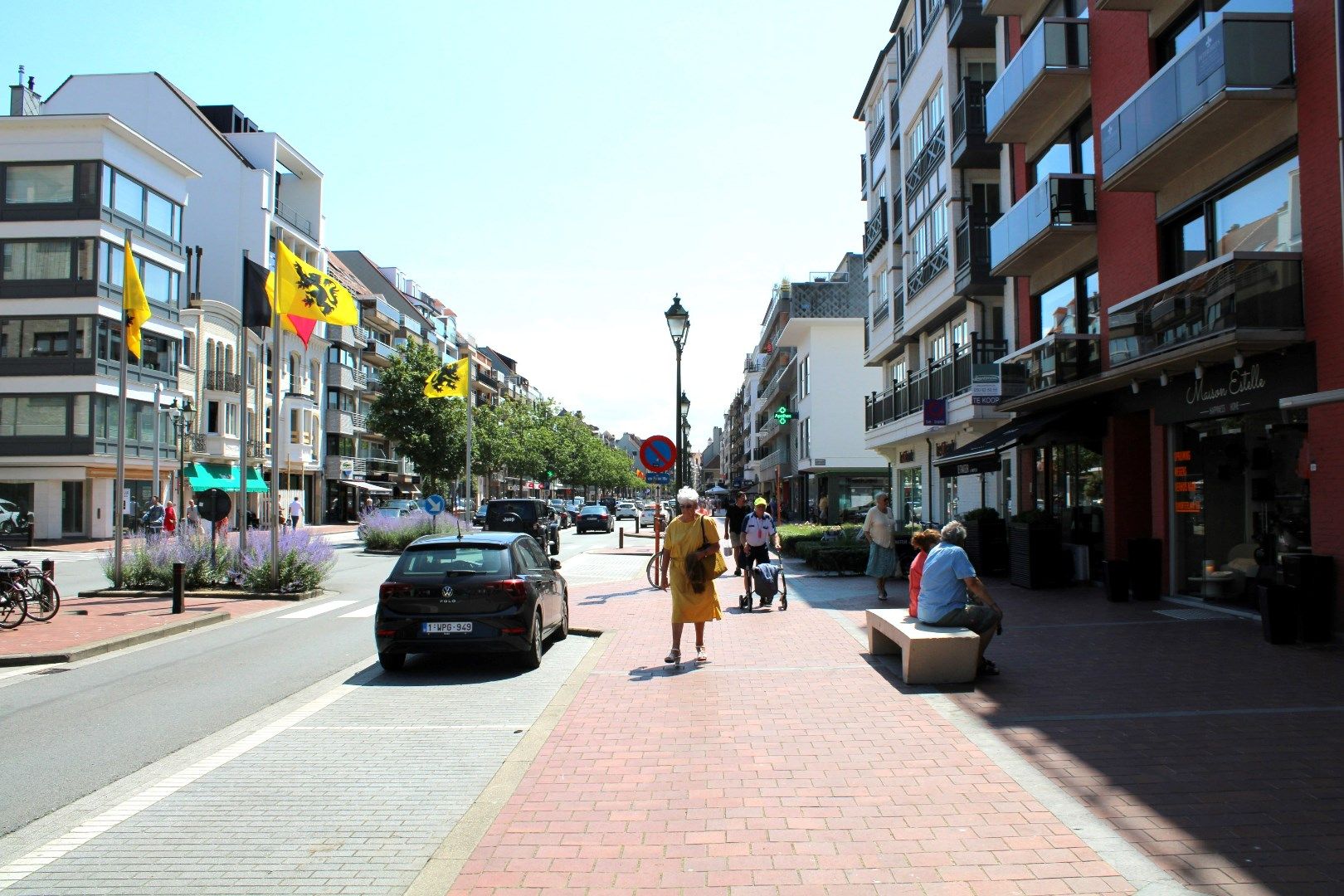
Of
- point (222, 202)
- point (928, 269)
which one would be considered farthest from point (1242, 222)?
point (222, 202)

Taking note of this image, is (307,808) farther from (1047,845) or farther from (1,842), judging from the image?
(1047,845)

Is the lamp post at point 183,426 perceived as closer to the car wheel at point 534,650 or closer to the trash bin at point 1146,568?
the car wheel at point 534,650

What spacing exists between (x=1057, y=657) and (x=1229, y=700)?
2.19 m

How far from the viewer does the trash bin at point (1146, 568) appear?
45.8ft

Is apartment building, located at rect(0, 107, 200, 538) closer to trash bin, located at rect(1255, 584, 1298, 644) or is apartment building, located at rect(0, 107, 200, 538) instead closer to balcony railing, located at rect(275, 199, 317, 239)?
balcony railing, located at rect(275, 199, 317, 239)

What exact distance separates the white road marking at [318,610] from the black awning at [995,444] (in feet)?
38.1

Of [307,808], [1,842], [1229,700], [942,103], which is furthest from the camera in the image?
[942,103]

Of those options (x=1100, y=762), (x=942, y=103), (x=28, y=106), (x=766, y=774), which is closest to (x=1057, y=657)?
(x=1100, y=762)

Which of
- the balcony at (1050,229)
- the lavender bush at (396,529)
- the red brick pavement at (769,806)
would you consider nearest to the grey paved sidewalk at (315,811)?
the red brick pavement at (769,806)

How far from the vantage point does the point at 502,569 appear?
10164 millimetres

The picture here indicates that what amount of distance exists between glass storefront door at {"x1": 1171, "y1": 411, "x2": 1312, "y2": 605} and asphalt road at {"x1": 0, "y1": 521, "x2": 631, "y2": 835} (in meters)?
10.7

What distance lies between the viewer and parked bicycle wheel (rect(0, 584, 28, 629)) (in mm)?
12828

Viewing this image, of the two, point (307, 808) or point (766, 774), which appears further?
point (766, 774)

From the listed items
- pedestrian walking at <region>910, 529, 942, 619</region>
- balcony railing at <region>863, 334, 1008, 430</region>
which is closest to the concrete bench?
pedestrian walking at <region>910, 529, 942, 619</region>
